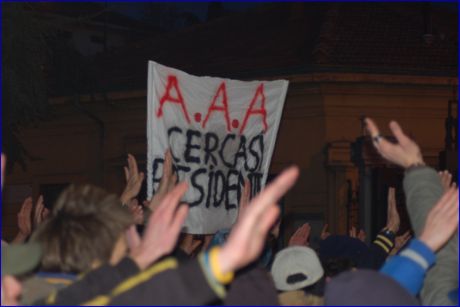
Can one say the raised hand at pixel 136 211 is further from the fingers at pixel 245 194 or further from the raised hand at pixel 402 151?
the raised hand at pixel 402 151

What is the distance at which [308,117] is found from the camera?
1503cm

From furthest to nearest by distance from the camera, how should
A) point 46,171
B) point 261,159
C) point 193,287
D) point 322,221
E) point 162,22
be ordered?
point 162,22
point 46,171
point 322,221
point 261,159
point 193,287

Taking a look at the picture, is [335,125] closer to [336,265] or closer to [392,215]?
[392,215]

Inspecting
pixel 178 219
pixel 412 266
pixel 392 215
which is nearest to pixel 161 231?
pixel 178 219

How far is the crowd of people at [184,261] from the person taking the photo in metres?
2.13

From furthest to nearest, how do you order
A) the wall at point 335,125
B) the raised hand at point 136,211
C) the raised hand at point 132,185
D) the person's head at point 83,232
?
the wall at point 335,125 < the raised hand at point 132,185 < the raised hand at point 136,211 < the person's head at point 83,232

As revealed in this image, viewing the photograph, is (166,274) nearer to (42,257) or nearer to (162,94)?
(42,257)

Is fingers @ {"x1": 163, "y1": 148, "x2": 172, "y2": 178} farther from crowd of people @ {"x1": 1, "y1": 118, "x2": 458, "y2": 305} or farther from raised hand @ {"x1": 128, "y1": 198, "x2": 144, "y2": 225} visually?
crowd of people @ {"x1": 1, "y1": 118, "x2": 458, "y2": 305}

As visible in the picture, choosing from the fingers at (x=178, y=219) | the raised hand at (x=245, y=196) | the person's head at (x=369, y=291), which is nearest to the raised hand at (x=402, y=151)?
the person's head at (x=369, y=291)

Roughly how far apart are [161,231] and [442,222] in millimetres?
784

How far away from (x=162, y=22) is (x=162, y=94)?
27.7m

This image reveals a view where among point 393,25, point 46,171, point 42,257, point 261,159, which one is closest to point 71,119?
point 46,171

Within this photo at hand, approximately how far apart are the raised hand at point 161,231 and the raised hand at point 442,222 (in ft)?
2.24

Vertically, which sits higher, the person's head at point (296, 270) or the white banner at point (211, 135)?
the white banner at point (211, 135)
